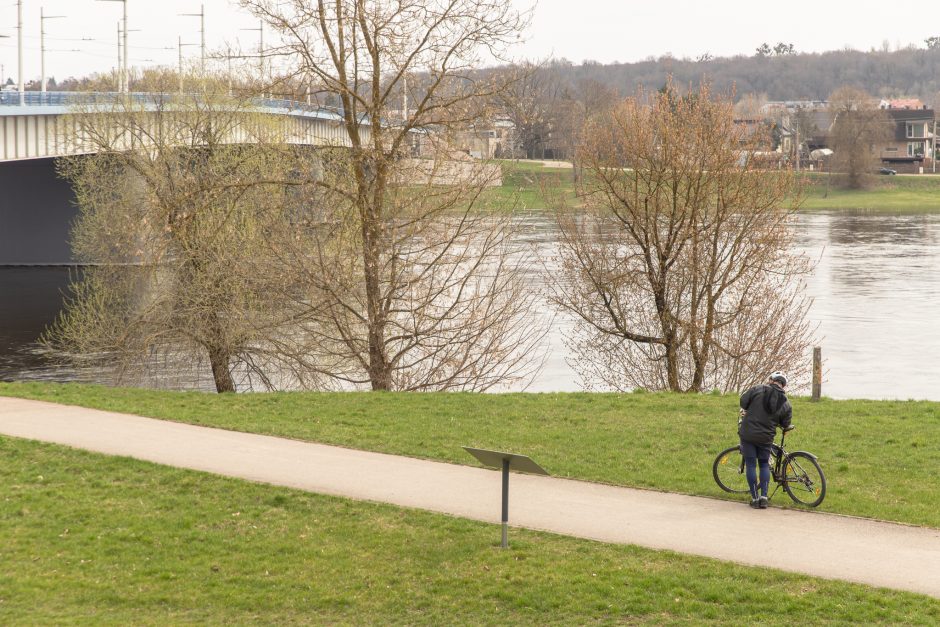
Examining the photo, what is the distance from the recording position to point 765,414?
1145 centimetres

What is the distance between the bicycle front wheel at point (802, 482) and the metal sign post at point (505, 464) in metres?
3.01

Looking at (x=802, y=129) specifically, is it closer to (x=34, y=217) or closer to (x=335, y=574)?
(x=34, y=217)

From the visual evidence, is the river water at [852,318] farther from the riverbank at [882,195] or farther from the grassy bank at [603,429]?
the riverbank at [882,195]

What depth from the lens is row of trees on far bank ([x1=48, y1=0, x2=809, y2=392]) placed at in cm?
2097

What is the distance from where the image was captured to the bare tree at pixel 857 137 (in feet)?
349

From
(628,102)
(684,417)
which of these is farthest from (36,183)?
(684,417)

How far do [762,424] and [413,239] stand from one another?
12.4 metres

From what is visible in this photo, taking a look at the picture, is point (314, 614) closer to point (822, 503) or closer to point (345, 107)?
point (822, 503)

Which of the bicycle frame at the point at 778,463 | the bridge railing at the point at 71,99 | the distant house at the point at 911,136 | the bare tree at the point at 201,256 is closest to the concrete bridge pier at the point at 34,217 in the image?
the bridge railing at the point at 71,99

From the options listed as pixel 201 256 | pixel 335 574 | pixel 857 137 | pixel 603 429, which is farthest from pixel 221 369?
pixel 857 137

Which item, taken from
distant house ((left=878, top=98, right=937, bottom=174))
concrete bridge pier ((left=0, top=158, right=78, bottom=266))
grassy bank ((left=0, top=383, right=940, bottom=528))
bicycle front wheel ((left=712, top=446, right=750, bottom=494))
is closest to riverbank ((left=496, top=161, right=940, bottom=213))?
distant house ((left=878, top=98, right=937, bottom=174))

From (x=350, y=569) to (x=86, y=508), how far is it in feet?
10.8

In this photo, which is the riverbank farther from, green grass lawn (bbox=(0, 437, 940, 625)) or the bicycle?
green grass lawn (bbox=(0, 437, 940, 625))

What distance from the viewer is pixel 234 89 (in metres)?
21.2
